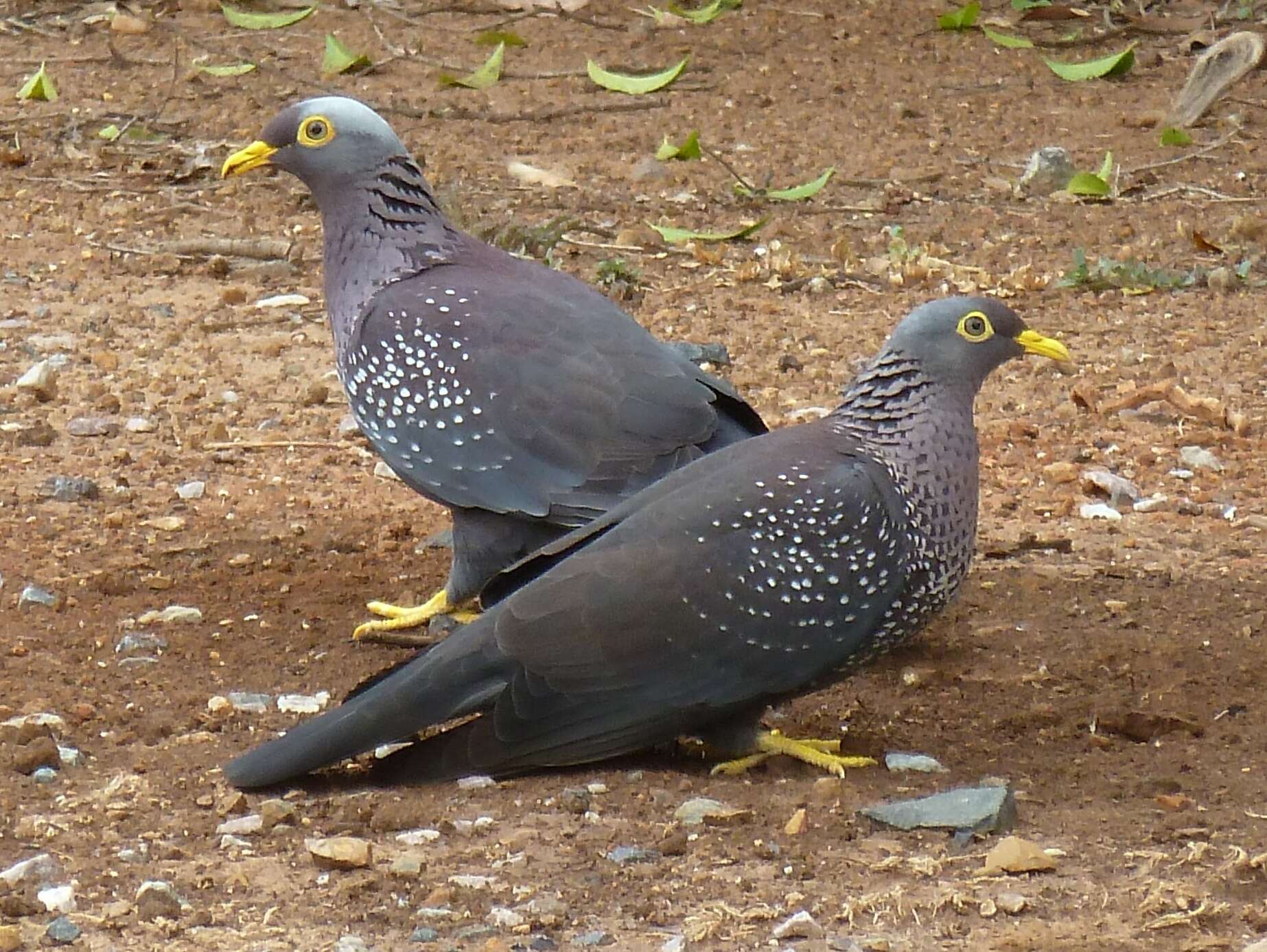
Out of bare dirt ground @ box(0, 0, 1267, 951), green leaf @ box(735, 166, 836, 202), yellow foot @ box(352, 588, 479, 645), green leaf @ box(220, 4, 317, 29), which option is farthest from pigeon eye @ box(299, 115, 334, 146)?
green leaf @ box(220, 4, 317, 29)

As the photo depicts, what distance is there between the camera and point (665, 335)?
6.67 m

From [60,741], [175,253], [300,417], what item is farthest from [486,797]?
[175,253]

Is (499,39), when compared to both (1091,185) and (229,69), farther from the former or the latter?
(1091,185)

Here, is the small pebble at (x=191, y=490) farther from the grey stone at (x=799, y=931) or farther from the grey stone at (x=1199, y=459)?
the grey stone at (x=799, y=931)

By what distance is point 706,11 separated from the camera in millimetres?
10156

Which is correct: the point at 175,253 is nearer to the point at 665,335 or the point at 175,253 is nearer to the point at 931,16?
the point at 665,335

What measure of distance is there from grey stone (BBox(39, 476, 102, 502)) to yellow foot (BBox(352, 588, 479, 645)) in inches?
41.1

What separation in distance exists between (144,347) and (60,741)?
2.81 m

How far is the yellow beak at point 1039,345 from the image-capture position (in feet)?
14.2

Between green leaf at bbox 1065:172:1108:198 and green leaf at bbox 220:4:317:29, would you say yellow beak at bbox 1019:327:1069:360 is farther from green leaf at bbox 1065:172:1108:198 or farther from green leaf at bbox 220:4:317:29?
green leaf at bbox 220:4:317:29

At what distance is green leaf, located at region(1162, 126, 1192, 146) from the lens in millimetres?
8383

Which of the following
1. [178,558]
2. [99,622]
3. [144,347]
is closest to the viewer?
[99,622]

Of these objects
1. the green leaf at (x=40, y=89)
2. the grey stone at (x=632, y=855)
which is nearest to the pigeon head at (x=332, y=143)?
the grey stone at (x=632, y=855)

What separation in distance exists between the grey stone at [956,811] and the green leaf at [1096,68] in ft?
20.4
